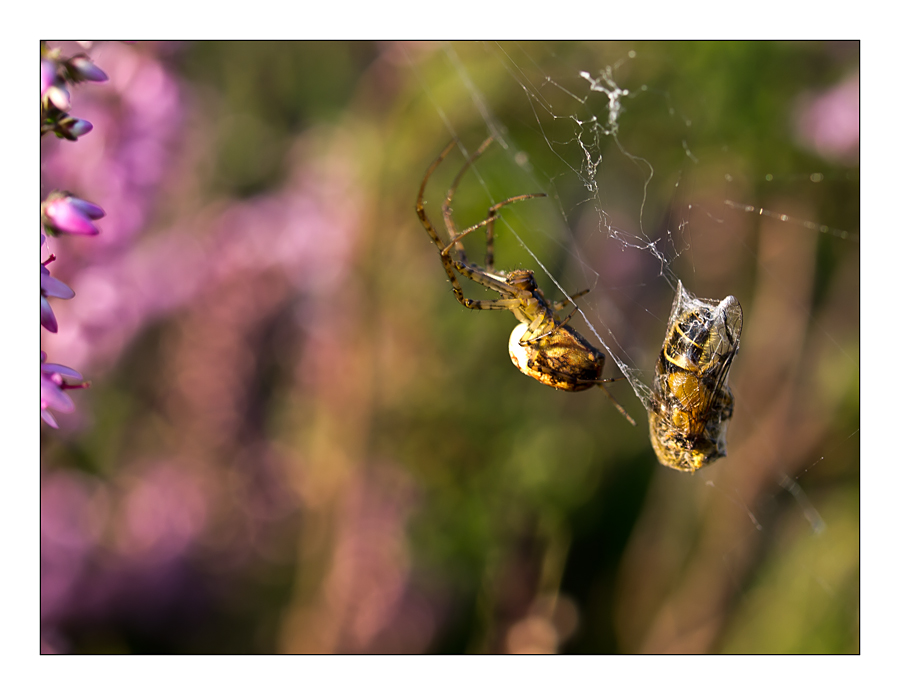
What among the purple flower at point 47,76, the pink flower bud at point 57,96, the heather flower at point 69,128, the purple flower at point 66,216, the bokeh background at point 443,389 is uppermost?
the purple flower at point 47,76

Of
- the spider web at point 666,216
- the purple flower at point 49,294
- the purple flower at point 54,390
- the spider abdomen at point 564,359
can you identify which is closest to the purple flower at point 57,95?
the purple flower at point 49,294

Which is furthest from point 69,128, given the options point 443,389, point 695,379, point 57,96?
point 443,389

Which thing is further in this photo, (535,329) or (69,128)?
(535,329)

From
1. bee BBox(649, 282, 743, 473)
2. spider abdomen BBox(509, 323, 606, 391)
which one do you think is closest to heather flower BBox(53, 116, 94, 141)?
spider abdomen BBox(509, 323, 606, 391)

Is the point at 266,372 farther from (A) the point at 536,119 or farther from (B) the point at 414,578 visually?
(A) the point at 536,119

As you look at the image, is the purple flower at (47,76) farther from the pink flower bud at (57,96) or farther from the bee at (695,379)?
the bee at (695,379)

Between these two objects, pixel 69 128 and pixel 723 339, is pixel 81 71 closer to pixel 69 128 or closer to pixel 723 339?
pixel 69 128
